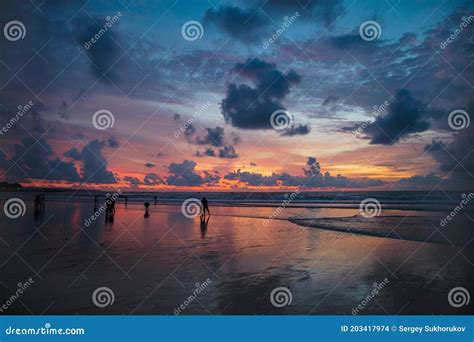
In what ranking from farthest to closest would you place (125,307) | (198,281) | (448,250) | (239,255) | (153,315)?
(448,250) < (239,255) < (198,281) < (125,307) < (153,315)

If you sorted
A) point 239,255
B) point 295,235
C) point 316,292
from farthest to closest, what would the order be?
point 295,235
point 239,255
point 316,292

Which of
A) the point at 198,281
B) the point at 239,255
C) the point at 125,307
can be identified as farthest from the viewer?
the point at 239,255

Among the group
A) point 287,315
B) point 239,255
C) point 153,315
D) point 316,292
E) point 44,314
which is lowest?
point 44,314

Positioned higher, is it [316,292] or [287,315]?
[316,292]

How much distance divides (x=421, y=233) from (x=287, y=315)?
41.0 feet

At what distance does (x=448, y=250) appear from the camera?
11625mm

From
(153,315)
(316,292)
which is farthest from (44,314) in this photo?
(316,292)

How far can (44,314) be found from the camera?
6.08 m

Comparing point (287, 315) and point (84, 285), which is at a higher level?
point (287, 315)
